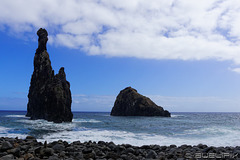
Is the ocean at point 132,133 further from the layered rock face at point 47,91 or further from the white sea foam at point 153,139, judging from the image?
the layered rock face at point 47,91

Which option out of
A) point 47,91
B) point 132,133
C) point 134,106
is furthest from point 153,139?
point 134,106

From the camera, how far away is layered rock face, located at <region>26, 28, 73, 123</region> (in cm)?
5031

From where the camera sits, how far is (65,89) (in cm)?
5428

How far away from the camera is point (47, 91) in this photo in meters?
53.6

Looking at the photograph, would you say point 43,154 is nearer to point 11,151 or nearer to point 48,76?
point 11,151

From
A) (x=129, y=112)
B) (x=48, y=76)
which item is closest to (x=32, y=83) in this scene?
(x=48, y=76)

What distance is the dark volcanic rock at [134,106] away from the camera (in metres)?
109

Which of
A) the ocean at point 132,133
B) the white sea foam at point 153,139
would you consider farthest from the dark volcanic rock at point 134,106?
the white sea foam at point 153,139

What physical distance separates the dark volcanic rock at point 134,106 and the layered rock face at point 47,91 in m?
56.5

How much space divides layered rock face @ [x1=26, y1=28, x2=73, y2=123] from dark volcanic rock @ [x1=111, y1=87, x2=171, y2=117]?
186 feet

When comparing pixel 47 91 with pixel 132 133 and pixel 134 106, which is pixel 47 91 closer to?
pixel 132 133

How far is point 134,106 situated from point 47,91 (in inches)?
2504

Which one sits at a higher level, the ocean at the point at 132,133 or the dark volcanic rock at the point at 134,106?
the dark volcanic rock at the point at 134,106

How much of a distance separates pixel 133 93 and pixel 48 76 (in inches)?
2368
